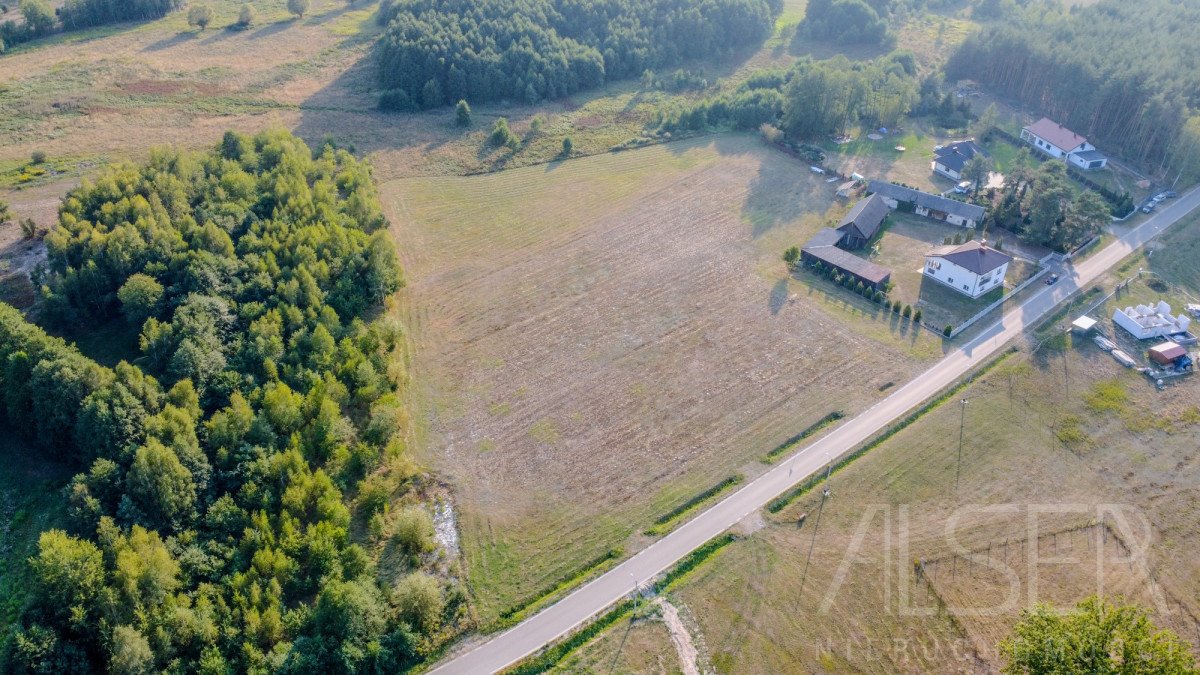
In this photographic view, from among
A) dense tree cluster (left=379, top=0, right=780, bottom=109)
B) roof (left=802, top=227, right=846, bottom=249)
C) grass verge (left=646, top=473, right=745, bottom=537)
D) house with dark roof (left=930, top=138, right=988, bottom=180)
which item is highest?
dense tree cluster (left=379, top=0, right=780, bottom=109)

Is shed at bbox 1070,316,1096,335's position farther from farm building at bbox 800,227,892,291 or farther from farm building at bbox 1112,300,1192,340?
farm building at bbox 800,227,892,291

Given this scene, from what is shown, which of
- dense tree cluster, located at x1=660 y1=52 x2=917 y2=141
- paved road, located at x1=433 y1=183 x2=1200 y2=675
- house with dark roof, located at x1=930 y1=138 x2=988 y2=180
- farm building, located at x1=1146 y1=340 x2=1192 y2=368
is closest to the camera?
paved road, located at x1=433 y1=183 x2=1200 y2=675

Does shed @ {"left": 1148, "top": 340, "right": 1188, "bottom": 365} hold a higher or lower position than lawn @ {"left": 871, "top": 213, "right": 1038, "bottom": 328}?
lower

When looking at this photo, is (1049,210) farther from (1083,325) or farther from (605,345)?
(605,345)

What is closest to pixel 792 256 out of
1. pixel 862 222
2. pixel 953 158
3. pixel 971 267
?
pixel 862 222

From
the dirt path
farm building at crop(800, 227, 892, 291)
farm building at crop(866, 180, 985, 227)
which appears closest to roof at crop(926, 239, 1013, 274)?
farm building at crop(800, 227, 892, 291)

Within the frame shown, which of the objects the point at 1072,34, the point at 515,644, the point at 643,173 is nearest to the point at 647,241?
the point at 643,173

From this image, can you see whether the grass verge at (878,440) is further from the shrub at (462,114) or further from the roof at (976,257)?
the shrub at (462,114)
